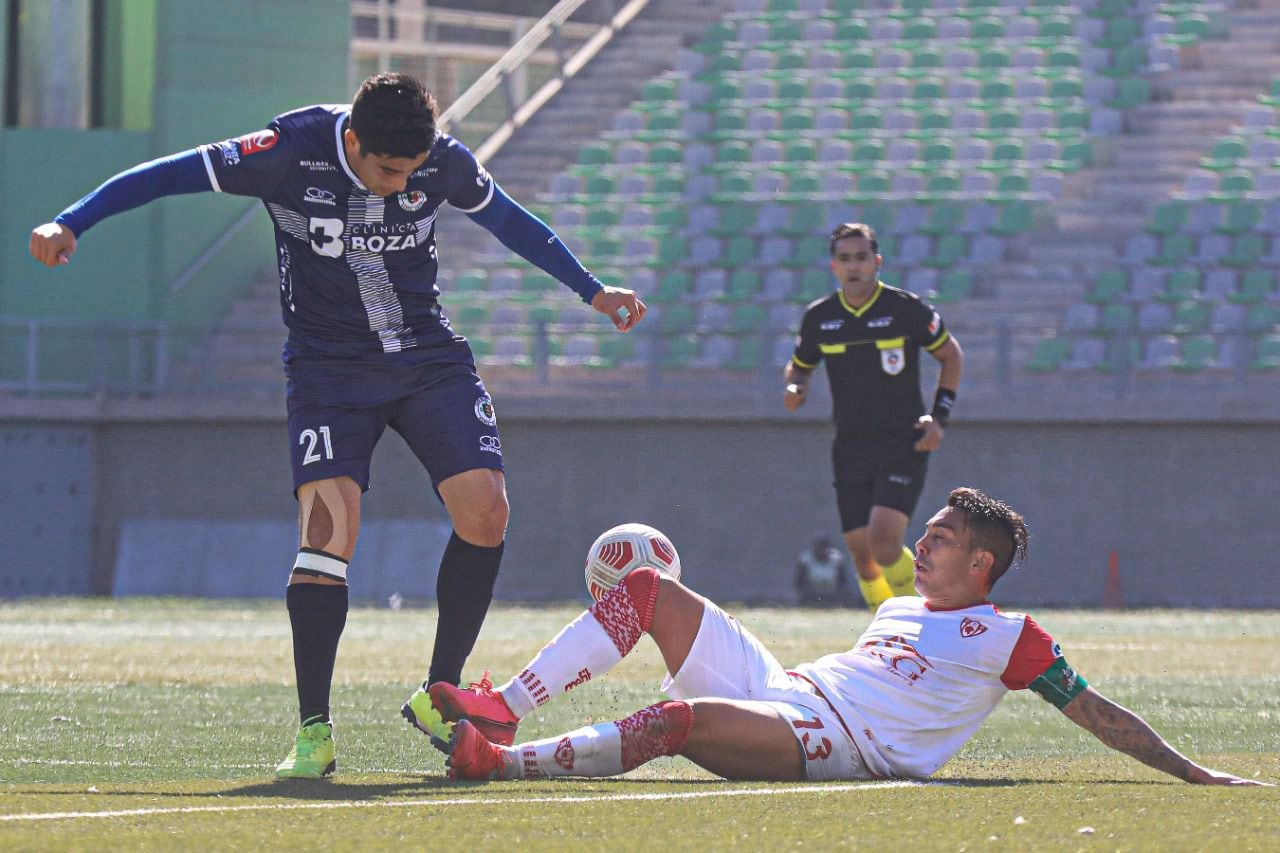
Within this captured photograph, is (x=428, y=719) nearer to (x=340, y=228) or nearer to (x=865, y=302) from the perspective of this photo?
(x=340, y=228)

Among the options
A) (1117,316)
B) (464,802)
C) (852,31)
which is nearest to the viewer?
(464,802)

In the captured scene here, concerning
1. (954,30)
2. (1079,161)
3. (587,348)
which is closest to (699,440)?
(587,348)

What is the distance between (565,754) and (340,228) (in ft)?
5.48

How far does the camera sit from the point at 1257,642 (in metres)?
13.2

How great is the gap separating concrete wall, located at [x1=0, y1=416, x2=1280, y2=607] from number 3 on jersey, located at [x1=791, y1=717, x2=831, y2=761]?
13.6 meters

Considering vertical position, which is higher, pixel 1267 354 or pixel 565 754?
pixel 1267 354

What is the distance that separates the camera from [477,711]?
5.53 m

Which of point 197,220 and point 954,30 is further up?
point 954,30

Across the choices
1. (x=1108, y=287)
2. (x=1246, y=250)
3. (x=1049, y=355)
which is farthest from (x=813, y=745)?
(x=1246, y=250)

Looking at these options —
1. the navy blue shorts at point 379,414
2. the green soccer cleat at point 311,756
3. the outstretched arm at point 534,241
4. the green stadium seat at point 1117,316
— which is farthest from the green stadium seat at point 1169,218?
the green soccer cleat at point 311,756

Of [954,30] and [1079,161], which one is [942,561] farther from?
[954,30]

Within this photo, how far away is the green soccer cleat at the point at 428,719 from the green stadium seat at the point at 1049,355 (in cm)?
1375

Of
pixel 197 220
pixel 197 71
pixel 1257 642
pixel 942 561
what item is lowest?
pixel 1257 642

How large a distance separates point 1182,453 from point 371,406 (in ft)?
46.5
